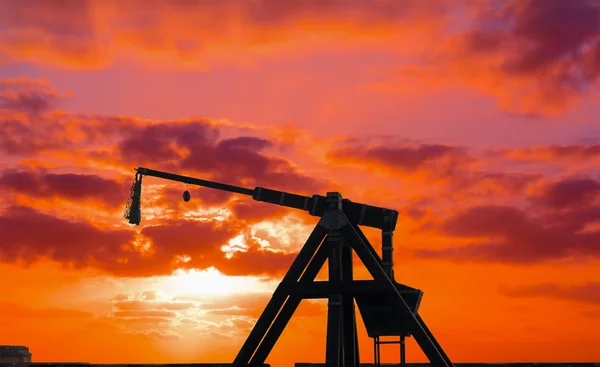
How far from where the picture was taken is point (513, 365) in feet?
75.0

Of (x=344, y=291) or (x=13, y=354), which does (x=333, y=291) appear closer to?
(x=344, y=291)

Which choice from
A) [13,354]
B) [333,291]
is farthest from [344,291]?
[13,354]

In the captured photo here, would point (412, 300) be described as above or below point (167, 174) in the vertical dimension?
below

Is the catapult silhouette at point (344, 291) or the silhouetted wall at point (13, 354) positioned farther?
the silhouetted wall at point (13, 354)

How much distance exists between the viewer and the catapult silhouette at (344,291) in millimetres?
20281

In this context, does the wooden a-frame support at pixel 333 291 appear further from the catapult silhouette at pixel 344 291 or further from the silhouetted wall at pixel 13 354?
the silhouetted wall at pixel 13 354

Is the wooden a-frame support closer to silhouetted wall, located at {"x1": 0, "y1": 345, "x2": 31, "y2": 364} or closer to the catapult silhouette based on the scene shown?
the catapult silhouette

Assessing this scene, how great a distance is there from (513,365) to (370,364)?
3.91m

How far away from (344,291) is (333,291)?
0.27 m

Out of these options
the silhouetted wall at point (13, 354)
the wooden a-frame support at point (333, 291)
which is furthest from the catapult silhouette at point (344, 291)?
the silhouetted wall at point (13, 354)

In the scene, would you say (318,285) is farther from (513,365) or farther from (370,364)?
(513,365)

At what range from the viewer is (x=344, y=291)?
67.7 feet

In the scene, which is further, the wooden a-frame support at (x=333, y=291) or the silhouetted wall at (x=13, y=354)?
the silhouetted wall at (x=13, y=354)

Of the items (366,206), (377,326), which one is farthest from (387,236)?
(377,326)
